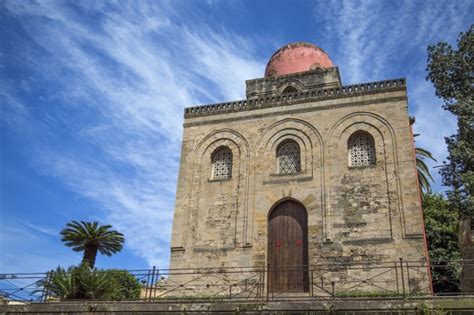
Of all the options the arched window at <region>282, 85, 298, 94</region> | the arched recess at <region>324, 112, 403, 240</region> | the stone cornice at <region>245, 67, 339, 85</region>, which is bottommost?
the arched recess at <region>324, 112, 403, 240</region>

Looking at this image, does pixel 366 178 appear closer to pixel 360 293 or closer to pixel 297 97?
pixel 360 293

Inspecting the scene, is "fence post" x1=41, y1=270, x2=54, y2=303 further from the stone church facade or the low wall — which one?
the stone church facade

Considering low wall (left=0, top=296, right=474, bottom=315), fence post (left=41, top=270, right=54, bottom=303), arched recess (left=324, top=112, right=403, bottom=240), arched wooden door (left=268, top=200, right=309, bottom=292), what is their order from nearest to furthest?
low wall (left=0, top=296, right=474, bottom=315), fence post (left=41, top=270, right=54, bottom=303), arched recess (left=324, top=112, right=403, bottom=240), arched wooden door (left=268, top=200, right=309, bottom=292)

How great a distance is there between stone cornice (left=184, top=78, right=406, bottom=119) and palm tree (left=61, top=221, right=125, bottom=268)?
764cm

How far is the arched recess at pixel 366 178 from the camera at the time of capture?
16.3 meters

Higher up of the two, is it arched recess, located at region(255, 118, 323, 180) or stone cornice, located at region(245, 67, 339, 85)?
stone cornice, located at region(245, 67, 339, 85)

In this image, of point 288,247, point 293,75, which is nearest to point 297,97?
point 293,75

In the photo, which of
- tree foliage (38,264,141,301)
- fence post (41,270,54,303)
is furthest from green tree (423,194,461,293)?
fence post (41,270,54,303)

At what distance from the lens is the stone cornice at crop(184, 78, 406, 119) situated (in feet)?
59.9

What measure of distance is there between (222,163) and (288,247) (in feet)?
15.8

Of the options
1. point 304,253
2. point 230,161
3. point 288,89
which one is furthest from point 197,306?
point 288,89

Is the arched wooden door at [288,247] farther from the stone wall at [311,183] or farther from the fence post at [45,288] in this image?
the fence post at [45,288]

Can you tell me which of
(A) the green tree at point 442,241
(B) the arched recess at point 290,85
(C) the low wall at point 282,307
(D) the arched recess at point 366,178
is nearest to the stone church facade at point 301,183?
(D) the arched recess at point 366,178

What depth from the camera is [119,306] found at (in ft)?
39.3
